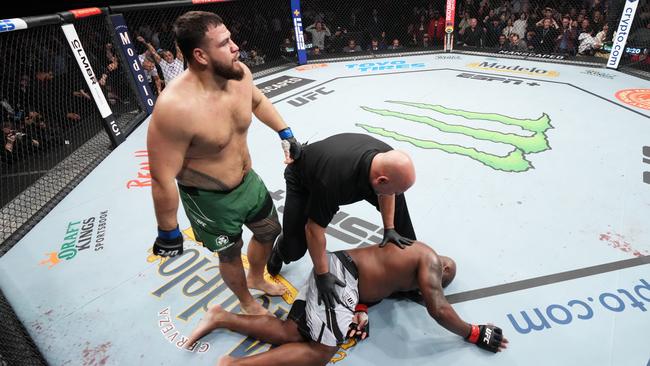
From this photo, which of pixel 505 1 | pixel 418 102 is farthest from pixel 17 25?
pixel 505 1

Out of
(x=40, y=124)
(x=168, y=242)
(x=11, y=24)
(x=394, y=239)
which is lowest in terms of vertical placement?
(x=394, y=239)

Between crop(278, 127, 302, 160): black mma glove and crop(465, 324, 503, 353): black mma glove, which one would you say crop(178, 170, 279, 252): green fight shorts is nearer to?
crop(278, 127, 302, 160): black mma glove

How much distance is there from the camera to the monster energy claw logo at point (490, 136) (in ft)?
10.8

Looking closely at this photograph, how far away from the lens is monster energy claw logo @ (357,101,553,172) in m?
3.31

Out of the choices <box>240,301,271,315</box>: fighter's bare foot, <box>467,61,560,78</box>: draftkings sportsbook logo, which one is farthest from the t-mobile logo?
<box>240,301,271,315</box>: fighter's bare foot

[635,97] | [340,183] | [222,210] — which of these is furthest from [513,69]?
[222,210]

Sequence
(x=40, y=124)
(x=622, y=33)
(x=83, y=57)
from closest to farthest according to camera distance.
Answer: (x=83, y=57) → (x=40, y=124) → (x=622, y=33)

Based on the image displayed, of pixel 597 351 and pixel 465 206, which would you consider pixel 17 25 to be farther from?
pixel 597 351

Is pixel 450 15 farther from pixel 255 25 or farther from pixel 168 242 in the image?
pixel 168 242

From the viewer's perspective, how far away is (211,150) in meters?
1.51

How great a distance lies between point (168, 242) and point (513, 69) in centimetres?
587

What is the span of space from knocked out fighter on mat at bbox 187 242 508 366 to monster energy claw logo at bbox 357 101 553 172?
5.93 ft

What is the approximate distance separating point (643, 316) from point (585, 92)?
3.67 meters

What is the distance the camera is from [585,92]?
464cm
